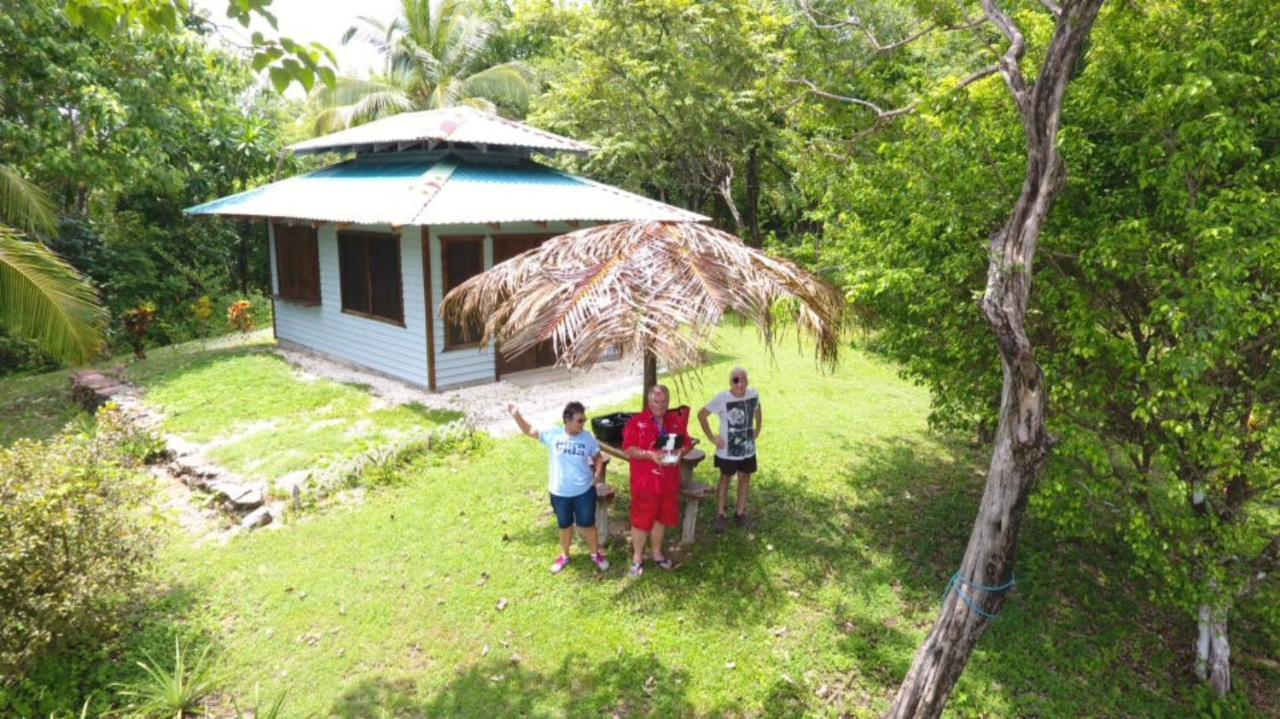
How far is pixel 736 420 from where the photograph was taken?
6.68m

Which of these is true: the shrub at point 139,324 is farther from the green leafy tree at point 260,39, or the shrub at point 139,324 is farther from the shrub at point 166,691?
the green leafy tree at point 260,39

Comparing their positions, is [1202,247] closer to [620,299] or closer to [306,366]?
[620,299]

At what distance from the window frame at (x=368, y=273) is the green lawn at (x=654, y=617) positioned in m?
4.70

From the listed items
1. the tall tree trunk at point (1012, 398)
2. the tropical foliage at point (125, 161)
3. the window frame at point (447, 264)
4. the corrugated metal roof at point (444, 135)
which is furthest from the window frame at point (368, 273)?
the tall tree trunk at point (1012, 398)

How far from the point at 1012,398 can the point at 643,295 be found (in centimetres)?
276

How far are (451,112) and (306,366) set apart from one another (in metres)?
5.63

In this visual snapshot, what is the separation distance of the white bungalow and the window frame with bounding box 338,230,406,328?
0.03 meters

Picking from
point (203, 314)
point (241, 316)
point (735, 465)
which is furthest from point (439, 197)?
point (203, 314)

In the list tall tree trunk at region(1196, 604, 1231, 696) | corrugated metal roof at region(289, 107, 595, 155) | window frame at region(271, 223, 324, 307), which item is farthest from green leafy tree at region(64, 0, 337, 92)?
window frame at region(271, 223, 324, 307)

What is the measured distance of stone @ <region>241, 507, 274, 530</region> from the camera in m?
7.28

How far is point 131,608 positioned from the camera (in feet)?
18.9

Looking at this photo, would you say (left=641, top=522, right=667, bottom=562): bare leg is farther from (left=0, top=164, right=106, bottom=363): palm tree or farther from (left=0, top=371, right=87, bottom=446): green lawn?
(left=0, top=371, right=87, bottom=446): green lawn

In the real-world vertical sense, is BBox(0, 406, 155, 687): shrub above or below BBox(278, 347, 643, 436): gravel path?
above

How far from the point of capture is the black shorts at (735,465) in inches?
272
